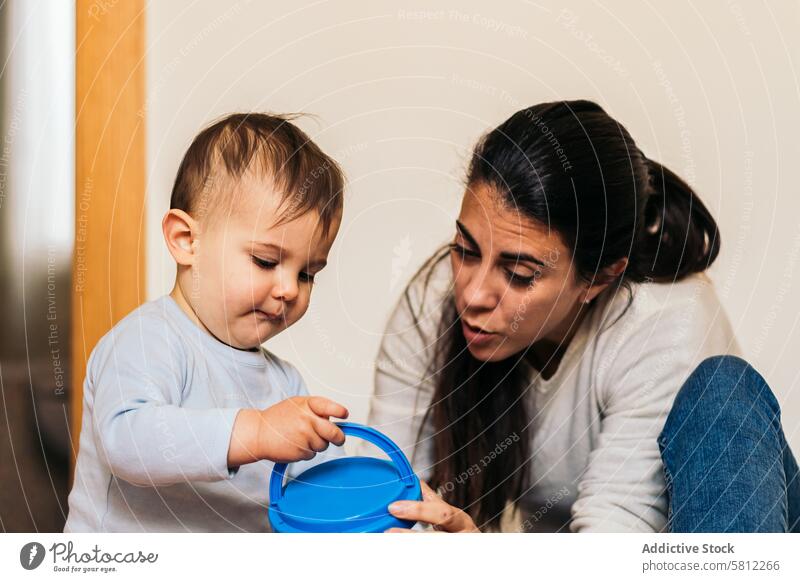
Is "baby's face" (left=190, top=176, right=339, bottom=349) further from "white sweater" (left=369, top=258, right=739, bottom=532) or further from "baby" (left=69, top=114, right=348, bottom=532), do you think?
"white sweater" (left=369, top=258, right=739, bottom=532)

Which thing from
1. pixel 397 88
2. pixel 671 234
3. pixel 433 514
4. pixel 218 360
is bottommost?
pixel 433 514

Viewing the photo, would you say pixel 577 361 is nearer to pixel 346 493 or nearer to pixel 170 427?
pixel 346 493

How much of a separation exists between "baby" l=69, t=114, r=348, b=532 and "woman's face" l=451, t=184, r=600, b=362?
12cm

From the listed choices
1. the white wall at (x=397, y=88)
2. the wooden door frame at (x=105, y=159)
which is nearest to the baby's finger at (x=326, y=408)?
the white wall at (x=397, y=88)

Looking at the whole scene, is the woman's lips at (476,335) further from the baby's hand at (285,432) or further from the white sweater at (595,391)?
the baby's hand at (285,432)

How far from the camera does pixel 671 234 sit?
32.2 inches

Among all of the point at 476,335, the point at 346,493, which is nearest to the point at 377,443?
the point at 346,493

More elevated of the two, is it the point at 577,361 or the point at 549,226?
the point at 549,226

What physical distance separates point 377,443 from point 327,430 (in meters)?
0.06

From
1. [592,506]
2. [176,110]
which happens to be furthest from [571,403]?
[176,110]

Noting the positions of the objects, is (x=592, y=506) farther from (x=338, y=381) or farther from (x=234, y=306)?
(x=234, y=306)

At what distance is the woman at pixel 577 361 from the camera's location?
0.75 meters

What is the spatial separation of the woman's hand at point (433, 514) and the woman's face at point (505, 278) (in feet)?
0.50

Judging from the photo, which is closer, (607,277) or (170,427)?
(170,427)
